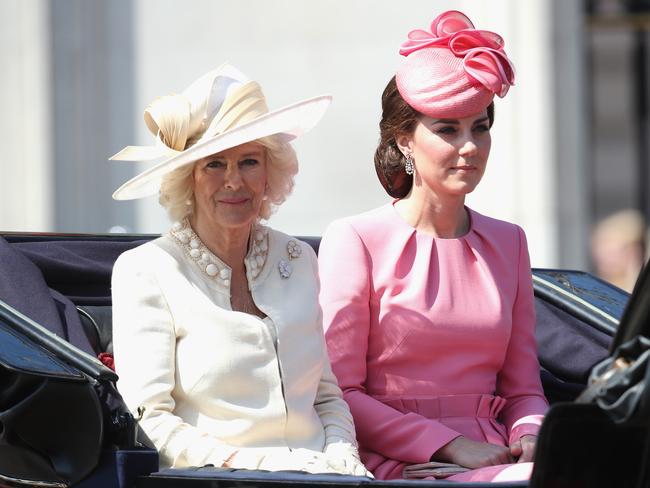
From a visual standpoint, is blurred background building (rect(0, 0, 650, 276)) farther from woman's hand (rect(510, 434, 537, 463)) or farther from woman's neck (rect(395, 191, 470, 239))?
woman's hand (rect(510, 434, 537, 463))

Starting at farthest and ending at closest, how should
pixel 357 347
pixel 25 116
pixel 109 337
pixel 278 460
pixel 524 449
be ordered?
pixel 25 116 < pixel 109 337 < pixel 357 347 < pixel 524 449 < pixel 278 460

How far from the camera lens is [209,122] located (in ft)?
9.73

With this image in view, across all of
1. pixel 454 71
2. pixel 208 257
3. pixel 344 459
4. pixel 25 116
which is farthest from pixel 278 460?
pixel 25 116

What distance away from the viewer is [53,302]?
10.2ft

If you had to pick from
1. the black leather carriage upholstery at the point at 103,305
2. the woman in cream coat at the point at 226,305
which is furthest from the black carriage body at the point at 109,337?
the woman in cream coat at the point at 226,305

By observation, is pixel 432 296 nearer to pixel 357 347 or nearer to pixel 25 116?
pixel 357 347

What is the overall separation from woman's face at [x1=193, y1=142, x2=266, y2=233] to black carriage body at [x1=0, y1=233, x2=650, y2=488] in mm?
408

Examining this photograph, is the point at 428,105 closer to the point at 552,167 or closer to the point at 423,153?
the point at 423,153

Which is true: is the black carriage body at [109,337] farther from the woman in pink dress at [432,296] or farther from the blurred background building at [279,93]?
the blurred background building at [279,93]

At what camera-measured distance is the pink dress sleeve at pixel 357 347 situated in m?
3.08

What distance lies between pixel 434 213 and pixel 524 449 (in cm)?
56

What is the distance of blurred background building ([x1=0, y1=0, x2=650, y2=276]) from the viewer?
598cm

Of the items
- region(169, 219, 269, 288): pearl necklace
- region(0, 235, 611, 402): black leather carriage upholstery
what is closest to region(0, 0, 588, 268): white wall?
region(0, 235, 611, 402): black leather carriage upholstery

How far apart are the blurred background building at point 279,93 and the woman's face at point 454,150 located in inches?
114
